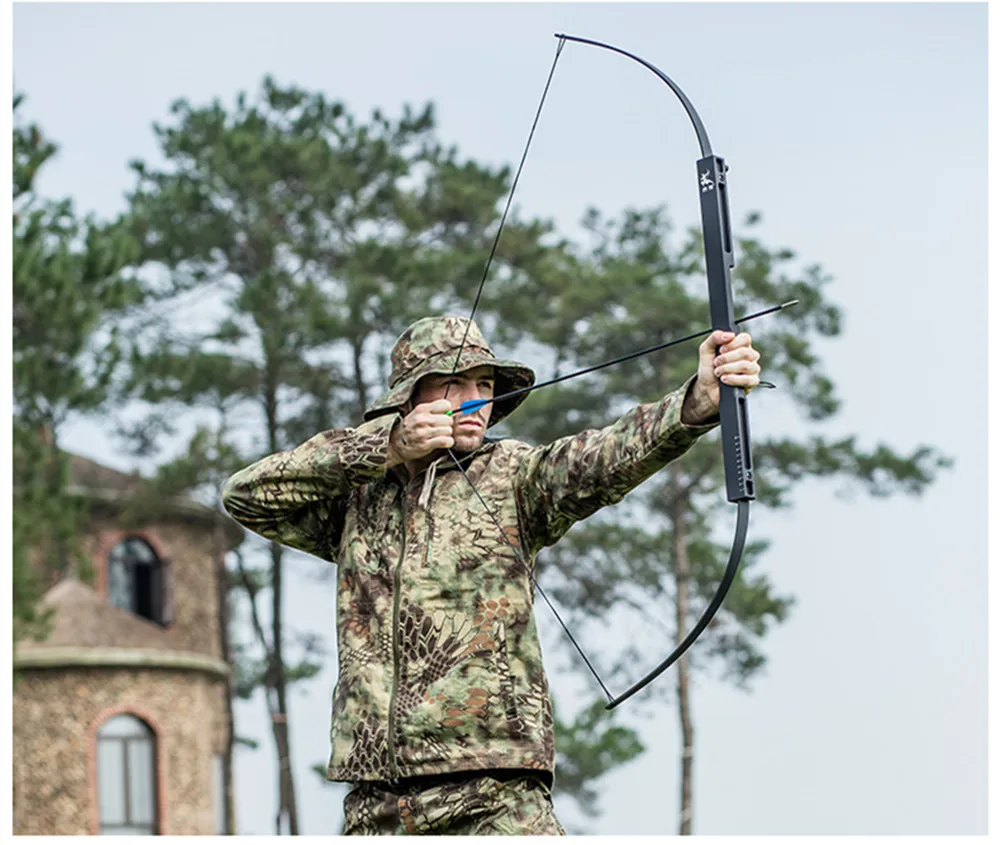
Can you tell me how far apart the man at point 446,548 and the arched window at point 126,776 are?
62.5 feet

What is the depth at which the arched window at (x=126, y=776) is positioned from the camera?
73.5 feet

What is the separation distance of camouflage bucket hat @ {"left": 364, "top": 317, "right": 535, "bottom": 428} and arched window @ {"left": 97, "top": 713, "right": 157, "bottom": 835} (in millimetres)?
19021

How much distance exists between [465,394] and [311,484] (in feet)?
1.36

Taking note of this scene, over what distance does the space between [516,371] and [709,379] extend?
0.71 m

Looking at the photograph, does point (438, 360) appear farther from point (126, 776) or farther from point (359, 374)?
point (126, 776)

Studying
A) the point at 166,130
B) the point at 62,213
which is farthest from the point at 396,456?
the point at 166,130

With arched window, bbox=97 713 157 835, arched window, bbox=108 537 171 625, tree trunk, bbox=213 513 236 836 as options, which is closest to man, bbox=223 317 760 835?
arched window, bbox=97 713 157 835

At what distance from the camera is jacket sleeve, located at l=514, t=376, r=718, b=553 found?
3.74 metres

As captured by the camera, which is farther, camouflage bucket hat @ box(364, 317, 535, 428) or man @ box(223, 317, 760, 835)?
camouflage bucket hat @ box(364, 317, 535, 428)

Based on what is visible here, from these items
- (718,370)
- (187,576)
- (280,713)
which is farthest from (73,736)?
(718,370)

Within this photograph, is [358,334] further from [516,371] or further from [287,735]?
[516,371]

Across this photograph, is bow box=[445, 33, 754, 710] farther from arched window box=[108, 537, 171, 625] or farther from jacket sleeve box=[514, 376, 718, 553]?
arched window box=[108, 537, 171, 625]

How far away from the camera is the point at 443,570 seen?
3988mm

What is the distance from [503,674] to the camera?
3.90 meters
